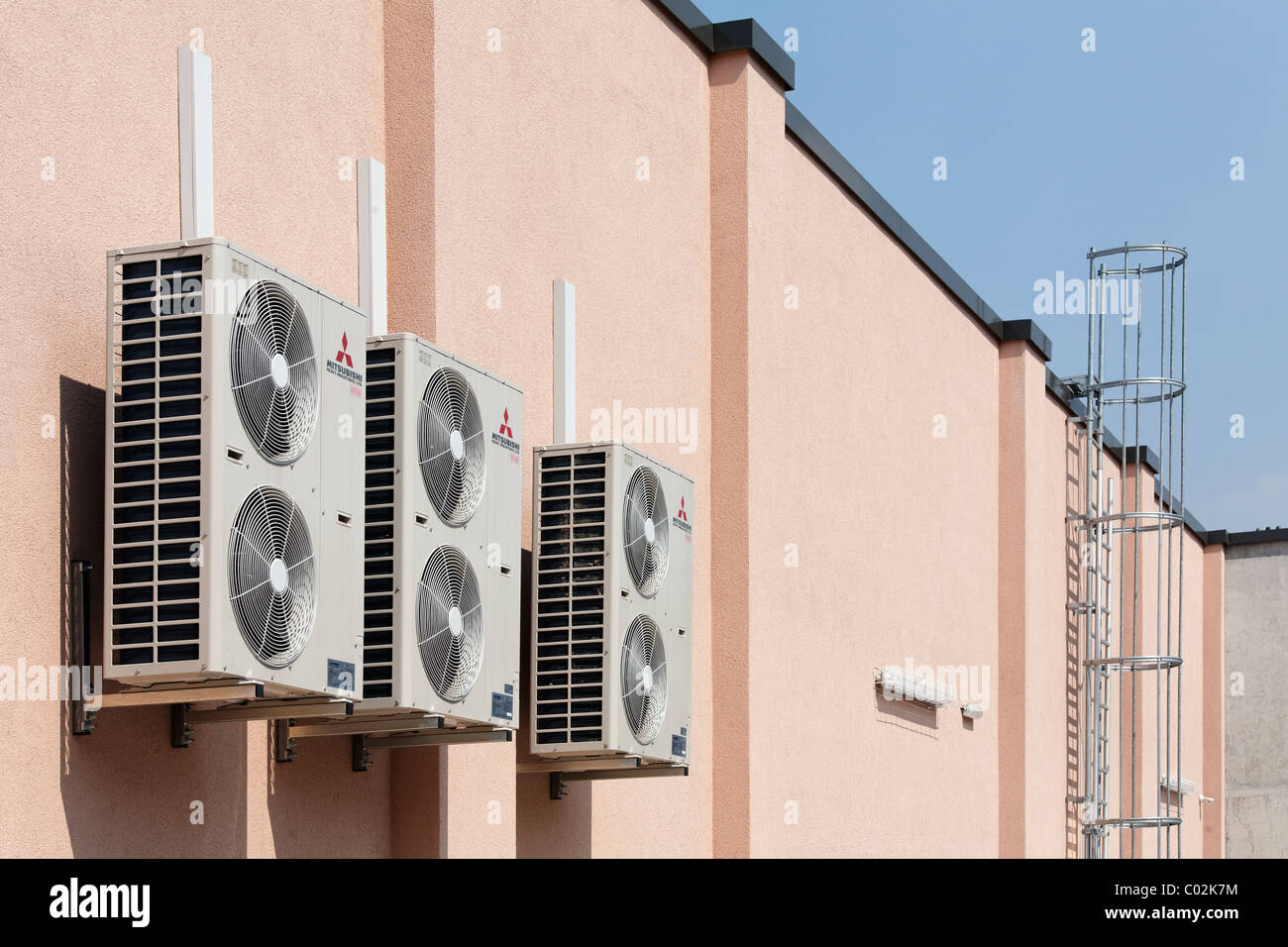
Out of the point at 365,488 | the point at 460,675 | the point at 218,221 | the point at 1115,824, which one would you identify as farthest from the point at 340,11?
the point at 1115,824

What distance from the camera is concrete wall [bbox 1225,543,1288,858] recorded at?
23.8m

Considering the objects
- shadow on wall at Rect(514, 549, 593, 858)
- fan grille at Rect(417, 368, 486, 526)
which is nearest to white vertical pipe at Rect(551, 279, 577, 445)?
shadow on wall at Rect(514, 549, 593, 858)

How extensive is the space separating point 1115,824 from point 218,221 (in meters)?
12.8

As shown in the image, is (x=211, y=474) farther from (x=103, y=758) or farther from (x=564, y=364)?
(x=564, y=364)

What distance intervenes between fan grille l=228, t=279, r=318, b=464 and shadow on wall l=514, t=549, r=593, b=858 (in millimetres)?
2281

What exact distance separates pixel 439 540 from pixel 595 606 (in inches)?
49.2

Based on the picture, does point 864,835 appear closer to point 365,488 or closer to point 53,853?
point 365,488

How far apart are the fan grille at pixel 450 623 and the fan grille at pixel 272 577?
32.9 inches

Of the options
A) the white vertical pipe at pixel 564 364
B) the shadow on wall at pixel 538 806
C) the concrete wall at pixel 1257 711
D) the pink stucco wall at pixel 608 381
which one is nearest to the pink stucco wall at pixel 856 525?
the pink stucco wall at pixel 608 381

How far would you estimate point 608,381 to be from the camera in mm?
9125

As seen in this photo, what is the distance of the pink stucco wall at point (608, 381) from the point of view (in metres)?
5.64

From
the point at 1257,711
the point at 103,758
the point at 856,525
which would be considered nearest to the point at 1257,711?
the point at 1257,711

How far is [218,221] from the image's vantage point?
6438 millimetres

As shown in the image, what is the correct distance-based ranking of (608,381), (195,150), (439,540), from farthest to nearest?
1. (608,381)
2. (439,540)
3. (195,150)
